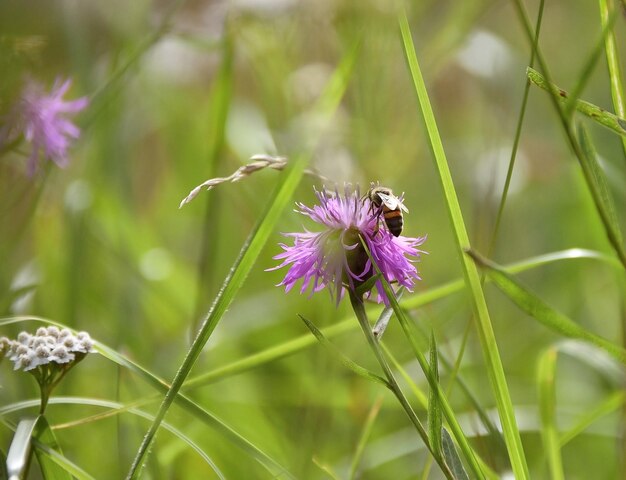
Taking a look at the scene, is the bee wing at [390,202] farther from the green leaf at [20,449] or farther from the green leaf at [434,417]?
the green leaf at [20,449]

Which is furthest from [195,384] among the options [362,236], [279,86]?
[279,86]

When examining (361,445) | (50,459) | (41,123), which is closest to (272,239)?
(41,123)

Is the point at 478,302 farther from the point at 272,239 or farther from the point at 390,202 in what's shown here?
the point at 272,239

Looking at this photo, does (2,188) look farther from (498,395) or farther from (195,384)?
(498,395)

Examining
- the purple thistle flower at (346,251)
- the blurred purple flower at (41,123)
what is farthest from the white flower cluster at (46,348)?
the blurred purple flower at (41,123)

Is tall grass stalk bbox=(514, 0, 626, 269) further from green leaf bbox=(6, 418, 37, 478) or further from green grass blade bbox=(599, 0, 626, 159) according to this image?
green leaf bbox=(6, 418, 37, 478)
